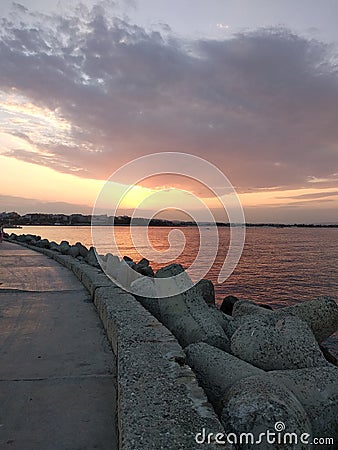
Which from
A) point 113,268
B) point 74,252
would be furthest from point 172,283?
point 74,252

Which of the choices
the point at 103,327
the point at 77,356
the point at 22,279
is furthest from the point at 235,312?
the point at 22,279

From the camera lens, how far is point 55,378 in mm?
3393

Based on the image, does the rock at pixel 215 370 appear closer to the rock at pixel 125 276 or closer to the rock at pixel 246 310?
the rock at pixel 246 310

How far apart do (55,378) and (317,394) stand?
2.01 m

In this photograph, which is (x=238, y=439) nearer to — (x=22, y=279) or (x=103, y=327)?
(x=103, y=327)

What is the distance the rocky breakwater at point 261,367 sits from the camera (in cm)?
238

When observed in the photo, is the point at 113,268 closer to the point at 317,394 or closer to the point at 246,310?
the point at 246,310

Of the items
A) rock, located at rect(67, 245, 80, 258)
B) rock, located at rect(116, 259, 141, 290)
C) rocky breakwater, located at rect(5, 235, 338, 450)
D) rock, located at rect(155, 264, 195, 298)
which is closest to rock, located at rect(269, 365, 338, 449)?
rocky breakwater, located at rect(5, 235, 338, 450)

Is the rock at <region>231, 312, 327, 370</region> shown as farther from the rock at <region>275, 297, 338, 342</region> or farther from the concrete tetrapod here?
the rock at <region>275, 297, 338, 342</region>

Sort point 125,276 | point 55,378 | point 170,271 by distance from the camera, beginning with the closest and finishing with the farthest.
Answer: point 55,378
point 170,271
point 125,276

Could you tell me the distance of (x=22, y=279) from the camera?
28.0 ft

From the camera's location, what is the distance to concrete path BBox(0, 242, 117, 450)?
2604mm

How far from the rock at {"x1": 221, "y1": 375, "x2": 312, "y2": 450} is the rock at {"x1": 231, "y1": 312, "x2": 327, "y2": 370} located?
4.02ft

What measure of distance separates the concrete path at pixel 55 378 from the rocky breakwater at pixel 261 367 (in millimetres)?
752
